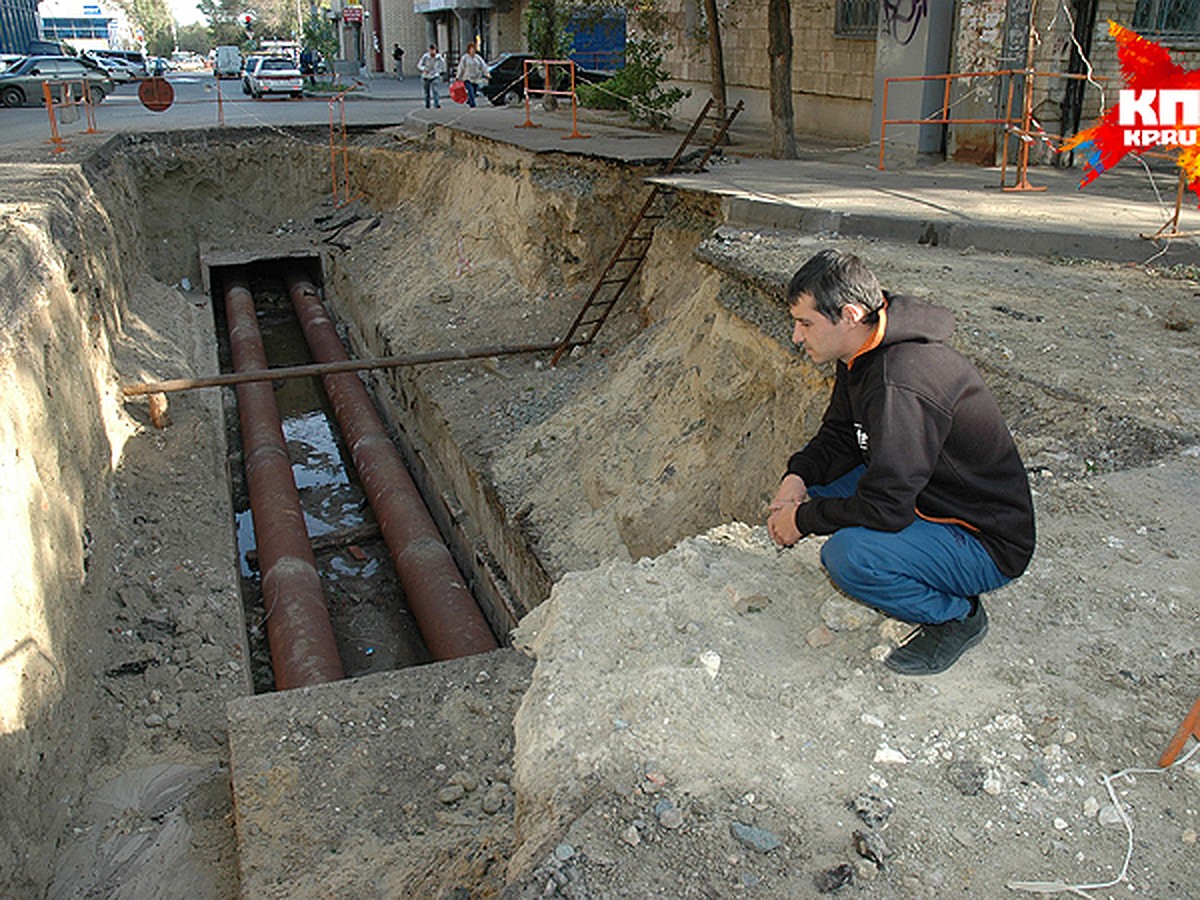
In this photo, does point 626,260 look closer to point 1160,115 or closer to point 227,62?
point 1160,115

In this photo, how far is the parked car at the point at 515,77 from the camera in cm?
2445

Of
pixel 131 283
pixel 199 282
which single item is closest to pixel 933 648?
pixel 131 283

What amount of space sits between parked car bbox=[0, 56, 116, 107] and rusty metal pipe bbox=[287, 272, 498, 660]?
18.5 metres

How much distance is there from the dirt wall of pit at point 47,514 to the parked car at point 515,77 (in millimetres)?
16136

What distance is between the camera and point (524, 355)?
11.2 metres

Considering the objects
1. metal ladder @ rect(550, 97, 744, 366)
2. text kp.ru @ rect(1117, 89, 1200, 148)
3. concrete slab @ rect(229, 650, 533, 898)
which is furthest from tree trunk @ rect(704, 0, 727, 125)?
concrete slab @ rect(229, 650, 533, 898)

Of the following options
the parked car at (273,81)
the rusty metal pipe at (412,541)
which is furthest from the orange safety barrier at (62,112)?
the parked car at (273,81)

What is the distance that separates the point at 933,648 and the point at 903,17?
12.0 meters

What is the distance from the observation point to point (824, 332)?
2922 millimetres

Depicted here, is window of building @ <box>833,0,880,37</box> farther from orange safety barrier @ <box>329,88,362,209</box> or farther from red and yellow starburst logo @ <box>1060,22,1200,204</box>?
orange safety barrier @ <box>329,88,362,209</box>

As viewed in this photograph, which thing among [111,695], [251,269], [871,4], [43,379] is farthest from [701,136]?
[111,695]

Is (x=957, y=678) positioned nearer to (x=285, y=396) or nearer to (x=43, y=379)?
(x=43, y=379)

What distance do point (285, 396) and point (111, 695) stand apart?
9034mm

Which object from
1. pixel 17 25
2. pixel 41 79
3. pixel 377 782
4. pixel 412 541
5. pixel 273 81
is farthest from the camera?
pixel 17 25
